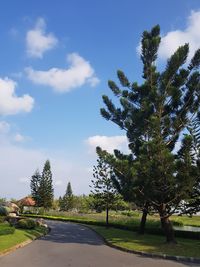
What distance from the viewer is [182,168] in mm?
22797

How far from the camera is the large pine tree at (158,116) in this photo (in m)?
23.1

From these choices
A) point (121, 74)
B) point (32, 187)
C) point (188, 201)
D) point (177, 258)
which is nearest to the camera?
point (177, 258)

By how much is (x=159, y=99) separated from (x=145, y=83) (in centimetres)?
203

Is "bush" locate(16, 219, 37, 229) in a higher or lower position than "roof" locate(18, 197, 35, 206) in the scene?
lower

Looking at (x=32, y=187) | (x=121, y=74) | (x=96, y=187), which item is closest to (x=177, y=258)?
(x=121, y=74)

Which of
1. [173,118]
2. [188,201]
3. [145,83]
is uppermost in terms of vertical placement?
[145,83]

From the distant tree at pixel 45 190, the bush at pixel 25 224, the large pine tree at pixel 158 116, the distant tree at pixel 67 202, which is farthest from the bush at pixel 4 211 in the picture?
the distant tree at pixel 67 202

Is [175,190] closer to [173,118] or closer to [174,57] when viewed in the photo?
[173,118]

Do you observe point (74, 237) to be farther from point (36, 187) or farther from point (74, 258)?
point (36, 187)

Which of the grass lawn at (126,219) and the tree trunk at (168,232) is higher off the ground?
the grass lawn at (126,219)

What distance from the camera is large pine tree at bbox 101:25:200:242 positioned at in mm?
23125

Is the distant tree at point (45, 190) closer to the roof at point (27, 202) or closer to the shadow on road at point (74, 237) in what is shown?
the roof at point (27, 202)

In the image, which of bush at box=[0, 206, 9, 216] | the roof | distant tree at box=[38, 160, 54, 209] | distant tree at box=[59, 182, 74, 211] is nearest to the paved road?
bush at box=[0, 206, 9, 216]

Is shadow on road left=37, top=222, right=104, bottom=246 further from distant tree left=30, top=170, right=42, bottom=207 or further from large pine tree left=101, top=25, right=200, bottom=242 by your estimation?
distant tree left=30, top=170, right=42, bottom=207
